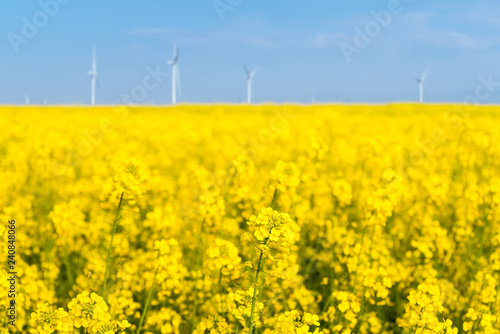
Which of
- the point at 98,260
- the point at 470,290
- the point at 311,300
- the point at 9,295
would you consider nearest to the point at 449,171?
the point at 470,290

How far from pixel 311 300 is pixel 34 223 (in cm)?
347

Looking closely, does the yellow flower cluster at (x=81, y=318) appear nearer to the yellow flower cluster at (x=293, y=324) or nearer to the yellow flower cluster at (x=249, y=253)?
the yellow flower cluster at (x=249, y=253)

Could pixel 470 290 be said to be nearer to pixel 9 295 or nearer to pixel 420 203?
pixel 420 203

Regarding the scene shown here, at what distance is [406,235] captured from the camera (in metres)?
5.61

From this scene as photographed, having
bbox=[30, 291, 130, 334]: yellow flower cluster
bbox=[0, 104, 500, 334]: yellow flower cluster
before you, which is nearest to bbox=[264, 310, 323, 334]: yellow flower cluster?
bbox=[0, 104, 500, 334]: yellow flower cluster

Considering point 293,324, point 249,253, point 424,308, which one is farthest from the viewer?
point 249,253

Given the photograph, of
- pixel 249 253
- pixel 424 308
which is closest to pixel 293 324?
pixel 424 308

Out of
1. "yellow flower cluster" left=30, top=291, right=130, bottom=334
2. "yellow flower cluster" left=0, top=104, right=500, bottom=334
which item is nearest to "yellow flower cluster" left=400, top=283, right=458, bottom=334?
"yellow flower cluster" left=0, top=104, right=500, bottom=334

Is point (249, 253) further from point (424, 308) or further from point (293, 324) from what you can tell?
point (293, 324)

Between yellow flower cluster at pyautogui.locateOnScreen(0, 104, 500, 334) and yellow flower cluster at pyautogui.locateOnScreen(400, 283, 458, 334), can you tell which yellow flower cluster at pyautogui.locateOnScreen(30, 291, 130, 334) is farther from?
yellow flower cluster at pyautogui.locateOnScreen(400, 283, 458, 334)

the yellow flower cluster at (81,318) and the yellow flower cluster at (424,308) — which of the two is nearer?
the yellow flower cluster at (81,318)

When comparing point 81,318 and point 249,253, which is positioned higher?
point 249,253

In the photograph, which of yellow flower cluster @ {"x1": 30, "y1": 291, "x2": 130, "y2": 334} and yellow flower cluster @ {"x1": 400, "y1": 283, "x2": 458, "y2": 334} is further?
yellow flower cluster @ {"x1": 400, "y1": 283, "x2": 458, "y2": 334}

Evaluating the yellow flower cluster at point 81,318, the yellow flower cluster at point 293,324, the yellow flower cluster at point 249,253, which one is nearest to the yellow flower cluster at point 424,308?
the yellow flower cluster at point 249,253
